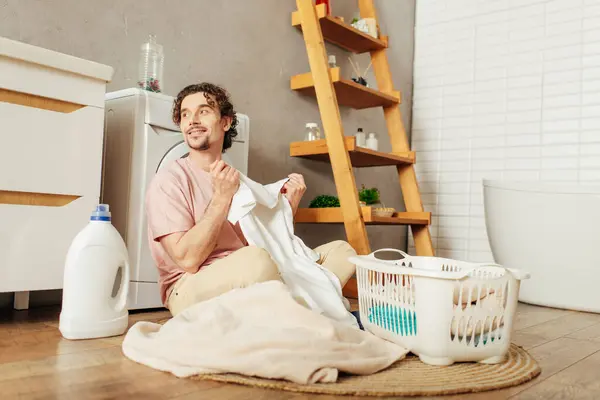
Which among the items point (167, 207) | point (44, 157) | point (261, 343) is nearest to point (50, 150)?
point (44, 157)

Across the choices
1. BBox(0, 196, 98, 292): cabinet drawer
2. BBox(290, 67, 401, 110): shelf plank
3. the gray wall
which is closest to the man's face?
BBox(0, 196, 98, 292): cabinet drawer

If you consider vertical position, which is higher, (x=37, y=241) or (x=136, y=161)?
(x=136, y=161)

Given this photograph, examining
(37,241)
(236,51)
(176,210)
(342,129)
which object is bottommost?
(37,241)

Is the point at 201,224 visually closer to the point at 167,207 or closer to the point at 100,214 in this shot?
the point at 167,207

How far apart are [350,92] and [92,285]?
1798 millimetres

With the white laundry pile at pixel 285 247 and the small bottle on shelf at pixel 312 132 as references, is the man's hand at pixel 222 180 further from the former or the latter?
the small bottle on shelf at pixel 312 132

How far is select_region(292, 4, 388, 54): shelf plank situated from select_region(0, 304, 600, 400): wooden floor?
5.81 ft

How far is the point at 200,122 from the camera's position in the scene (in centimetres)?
175

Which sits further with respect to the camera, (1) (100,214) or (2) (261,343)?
(1) (100,214)

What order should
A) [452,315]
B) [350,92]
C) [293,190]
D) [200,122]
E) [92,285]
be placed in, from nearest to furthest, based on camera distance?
[452,315] < [92,285] < [200,122] < [293,190] < [350,92]

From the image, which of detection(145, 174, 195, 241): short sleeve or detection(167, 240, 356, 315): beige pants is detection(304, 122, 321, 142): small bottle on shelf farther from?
detection(167, 240, 356, 315): beige pants

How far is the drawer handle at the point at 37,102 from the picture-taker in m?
1.48

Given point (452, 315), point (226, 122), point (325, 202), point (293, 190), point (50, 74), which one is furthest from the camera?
point (325, 202)

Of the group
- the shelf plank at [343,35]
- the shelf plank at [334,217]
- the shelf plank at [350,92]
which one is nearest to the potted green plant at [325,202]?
the shelf plank at [334,217]
